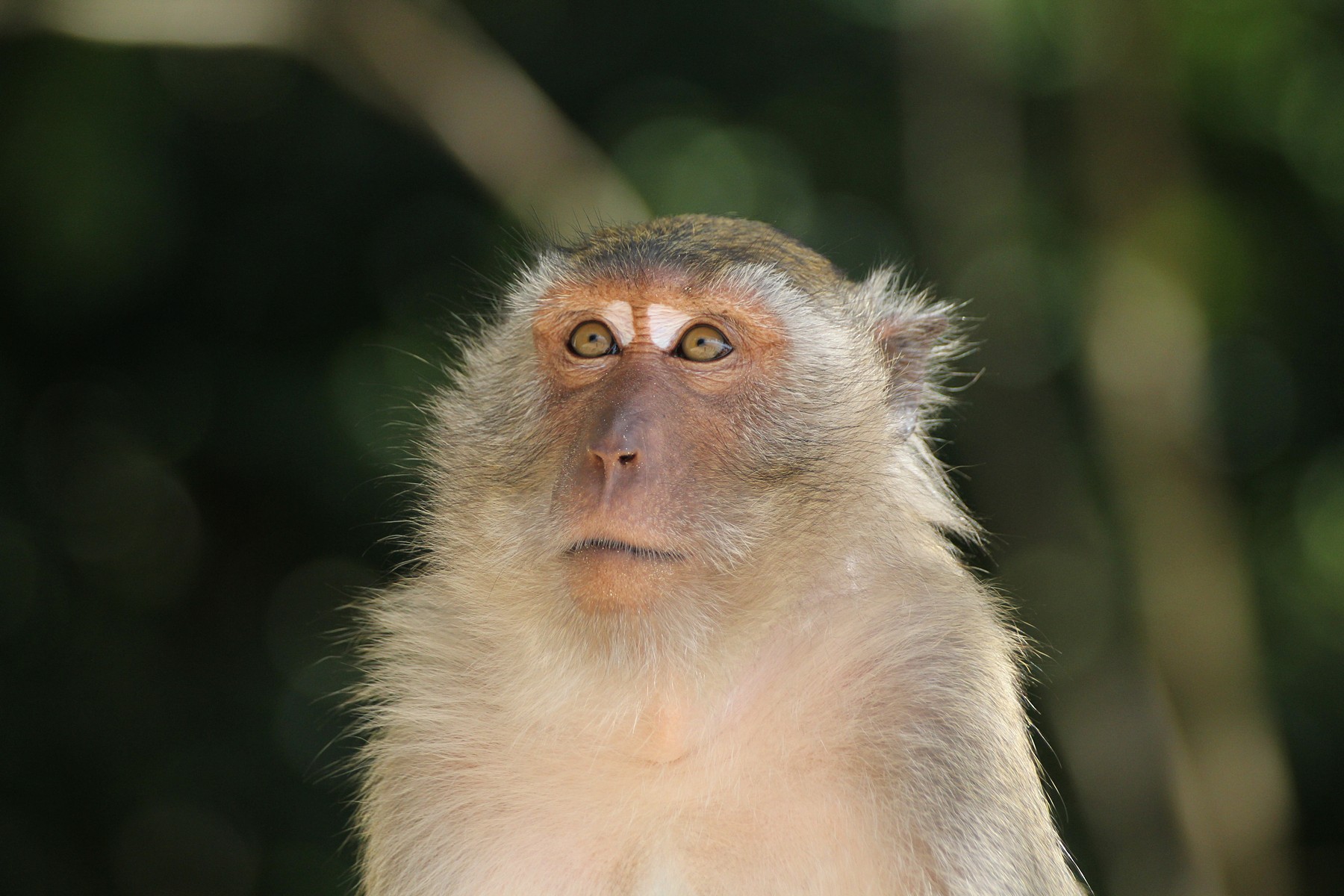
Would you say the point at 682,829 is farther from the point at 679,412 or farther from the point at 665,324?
the point at 665,324

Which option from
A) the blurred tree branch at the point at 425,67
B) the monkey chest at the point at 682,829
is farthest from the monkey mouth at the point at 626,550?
the blurred tree branch at the point at 425,67

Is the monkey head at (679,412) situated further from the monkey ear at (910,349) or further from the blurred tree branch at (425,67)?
the blurred tree branch at (425,67)

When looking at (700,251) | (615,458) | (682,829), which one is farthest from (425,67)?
(682,829)

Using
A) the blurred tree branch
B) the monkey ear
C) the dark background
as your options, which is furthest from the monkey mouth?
the dark background

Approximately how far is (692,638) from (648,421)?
44 cm

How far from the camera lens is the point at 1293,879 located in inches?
227

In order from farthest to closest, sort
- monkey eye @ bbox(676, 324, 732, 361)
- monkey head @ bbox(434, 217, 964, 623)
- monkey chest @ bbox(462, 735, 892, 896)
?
monkey eye @ bbox(676, 324, 732, 361) → monkey head @ bbox(434, 217, 964, 623) → monkey chest @ bbox(462, 735, 892, 896)

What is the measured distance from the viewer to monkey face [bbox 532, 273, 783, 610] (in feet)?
8.34

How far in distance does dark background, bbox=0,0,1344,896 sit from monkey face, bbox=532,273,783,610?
2690 millimetres

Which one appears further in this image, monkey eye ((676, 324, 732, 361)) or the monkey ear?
the monkey ear

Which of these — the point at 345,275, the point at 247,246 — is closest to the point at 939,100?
the point at 345,275

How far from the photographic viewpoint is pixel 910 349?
3.51 m

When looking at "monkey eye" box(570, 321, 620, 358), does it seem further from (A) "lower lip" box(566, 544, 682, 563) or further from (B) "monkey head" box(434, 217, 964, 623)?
(A) "lower lip" box(566, 544, 682, 563)

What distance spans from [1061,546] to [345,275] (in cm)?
362
